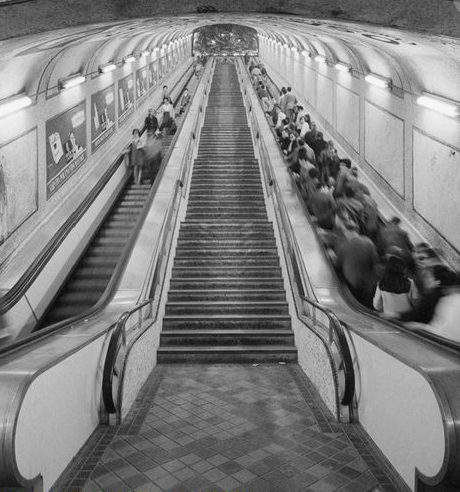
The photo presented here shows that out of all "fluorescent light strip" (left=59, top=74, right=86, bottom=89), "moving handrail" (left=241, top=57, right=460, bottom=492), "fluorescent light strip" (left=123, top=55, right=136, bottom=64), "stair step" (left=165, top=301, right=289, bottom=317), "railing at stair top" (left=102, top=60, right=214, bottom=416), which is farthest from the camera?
"fluorescent light strip" (left=123, top=55, right=136, bottom=64)

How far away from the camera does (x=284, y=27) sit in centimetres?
789

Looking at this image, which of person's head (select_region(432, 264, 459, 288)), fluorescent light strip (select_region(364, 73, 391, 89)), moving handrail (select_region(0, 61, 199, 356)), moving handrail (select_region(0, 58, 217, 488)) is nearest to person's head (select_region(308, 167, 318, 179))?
moving handrail (select_region(0, 61, 199, 356))

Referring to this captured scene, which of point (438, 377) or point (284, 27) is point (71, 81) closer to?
point (284, 27)

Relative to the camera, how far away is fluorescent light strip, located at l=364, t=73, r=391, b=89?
28.0ft

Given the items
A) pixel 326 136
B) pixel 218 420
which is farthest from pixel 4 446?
pixel 326 136

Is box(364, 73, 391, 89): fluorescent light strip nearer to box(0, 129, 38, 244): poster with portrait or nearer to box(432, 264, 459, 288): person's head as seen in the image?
box(432, 264, 459, 288): person's head

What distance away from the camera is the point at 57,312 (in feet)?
19.2

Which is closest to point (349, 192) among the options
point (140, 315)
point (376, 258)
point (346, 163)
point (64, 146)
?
point (346, 163)

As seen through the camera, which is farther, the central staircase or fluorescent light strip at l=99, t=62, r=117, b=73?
fluorescent light strip at l=99, t=62, r=117, b=73

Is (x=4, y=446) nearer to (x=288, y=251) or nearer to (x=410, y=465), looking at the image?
(x=410, y=465)

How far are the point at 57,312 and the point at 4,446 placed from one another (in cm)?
361

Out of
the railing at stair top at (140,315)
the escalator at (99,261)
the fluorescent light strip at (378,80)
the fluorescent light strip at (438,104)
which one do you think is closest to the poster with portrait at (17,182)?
the escalator at (99,261)

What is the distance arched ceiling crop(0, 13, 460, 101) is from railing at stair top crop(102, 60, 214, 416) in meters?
2.41

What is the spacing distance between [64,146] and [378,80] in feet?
18.2
